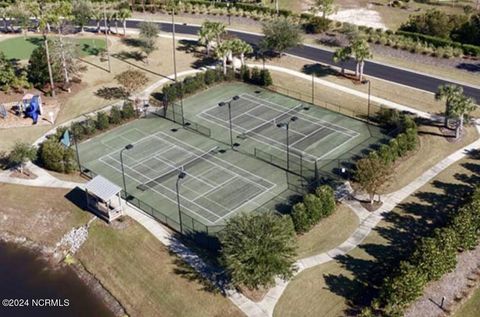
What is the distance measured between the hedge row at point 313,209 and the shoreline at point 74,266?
1515 centimetres

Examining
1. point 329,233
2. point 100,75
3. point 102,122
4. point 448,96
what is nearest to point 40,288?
point 329,233

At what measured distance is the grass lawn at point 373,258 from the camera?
41906 mm

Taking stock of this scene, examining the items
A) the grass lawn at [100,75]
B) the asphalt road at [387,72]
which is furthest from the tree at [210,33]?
the asphalt road at [387,72]

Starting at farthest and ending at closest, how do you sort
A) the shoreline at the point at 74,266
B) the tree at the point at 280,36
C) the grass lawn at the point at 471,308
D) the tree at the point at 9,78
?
the tree at the point at 280,36 → the tree at the point at 9,78 → the shoreline at the point at 74,266 → the grass lawn at the point at 471,308

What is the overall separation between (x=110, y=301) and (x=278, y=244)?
13.4 metres

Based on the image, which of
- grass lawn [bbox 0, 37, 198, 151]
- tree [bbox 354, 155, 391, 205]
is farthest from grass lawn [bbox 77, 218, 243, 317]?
grass lawn [bbox 0, 37, 198, 151]

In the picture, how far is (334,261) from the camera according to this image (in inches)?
1804

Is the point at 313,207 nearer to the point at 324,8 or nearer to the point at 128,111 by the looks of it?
the point at 128,111

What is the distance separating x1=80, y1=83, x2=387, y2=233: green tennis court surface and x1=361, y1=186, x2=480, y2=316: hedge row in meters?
13.1

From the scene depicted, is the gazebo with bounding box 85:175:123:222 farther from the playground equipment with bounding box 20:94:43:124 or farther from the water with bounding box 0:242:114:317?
the playground equipment with bounding box 20:94:43:124

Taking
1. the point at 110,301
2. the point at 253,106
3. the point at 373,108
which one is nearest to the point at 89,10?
the point at 253,106

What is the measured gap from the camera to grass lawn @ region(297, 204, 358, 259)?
47219 mm

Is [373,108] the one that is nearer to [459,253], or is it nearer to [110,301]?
[459,253]

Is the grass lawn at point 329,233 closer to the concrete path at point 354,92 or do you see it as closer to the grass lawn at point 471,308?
the grass lawn at point 471,308
